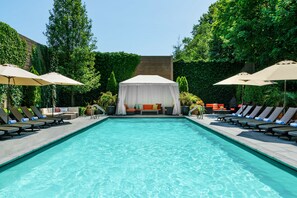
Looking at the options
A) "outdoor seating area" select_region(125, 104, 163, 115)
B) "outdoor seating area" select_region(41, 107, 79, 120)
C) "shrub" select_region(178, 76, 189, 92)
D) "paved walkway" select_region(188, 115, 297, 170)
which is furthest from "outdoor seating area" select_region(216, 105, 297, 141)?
"outdoor seating area" select_region(41, 107, 79, 120)

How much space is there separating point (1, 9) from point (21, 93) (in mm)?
4286

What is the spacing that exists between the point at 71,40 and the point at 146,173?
1506cm

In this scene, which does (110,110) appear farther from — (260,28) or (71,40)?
(260,28)

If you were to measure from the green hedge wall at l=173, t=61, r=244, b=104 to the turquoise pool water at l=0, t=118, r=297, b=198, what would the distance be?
1351 centimetres

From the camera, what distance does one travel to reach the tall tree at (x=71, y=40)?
18.0 metres

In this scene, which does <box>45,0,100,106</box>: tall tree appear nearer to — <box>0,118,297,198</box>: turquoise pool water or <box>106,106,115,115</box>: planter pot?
<box>106,106,115,115</box>: planter pot

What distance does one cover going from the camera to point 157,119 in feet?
55.0

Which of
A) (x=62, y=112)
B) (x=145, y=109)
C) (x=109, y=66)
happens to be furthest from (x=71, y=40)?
(x=145, y=109)

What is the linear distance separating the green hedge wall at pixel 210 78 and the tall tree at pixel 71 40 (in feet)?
27.8

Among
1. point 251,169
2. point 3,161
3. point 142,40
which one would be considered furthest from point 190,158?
point 142,40

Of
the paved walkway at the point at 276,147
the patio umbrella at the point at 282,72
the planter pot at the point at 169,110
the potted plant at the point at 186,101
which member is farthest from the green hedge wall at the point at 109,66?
the paved walkway at the point at 276,147

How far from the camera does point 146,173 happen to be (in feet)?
18.2

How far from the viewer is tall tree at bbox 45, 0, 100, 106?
59.0 feet

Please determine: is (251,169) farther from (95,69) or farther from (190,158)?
(95,69)
